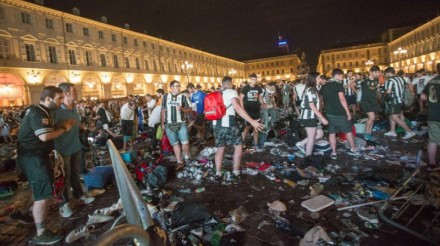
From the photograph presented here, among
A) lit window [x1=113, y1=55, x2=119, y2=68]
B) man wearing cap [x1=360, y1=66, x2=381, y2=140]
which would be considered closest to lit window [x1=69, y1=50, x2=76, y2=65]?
lit window [x1=113, y1=55, x2=119, y2=68]

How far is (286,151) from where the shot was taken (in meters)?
7.26

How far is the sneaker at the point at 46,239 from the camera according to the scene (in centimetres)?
346

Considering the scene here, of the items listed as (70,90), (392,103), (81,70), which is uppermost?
(81,70)

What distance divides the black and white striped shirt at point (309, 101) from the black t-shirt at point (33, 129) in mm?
5030

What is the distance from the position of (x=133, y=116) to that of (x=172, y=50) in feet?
162

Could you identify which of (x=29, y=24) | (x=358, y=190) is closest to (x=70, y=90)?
(x=358, y=190)

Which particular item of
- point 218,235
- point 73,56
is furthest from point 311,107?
point 73,56

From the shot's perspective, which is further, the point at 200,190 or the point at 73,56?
the point at 73,56

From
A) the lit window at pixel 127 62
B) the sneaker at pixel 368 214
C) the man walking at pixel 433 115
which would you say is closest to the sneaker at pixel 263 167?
the sneaker at pixel 368 214

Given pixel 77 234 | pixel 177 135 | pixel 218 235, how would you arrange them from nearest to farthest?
pixel 218 235 → pixel 77 234 → pixel 177 135

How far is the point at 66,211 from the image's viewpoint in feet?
14.1

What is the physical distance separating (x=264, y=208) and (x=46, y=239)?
10.4 ft

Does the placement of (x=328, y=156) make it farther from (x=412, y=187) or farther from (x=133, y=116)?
(x=133, y=116)

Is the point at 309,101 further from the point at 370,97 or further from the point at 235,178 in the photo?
the point at 370,97
